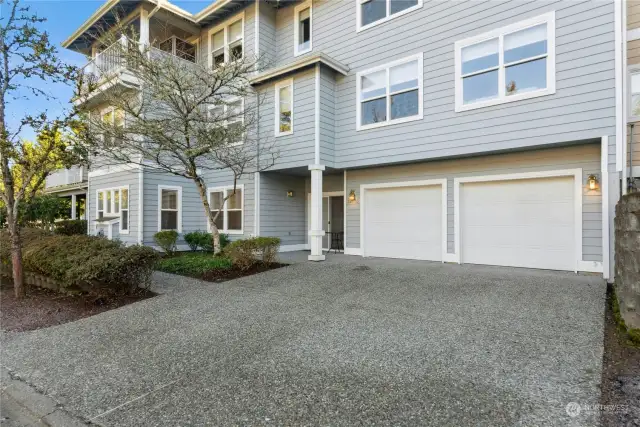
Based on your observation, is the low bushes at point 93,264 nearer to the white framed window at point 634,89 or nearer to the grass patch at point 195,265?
the grass patch at point 195,265

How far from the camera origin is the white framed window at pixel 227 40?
12.1 metres

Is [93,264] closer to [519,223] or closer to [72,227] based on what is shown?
[519,223]

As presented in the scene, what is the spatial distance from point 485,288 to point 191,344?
491 cm

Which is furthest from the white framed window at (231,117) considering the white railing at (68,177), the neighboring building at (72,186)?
the white railing at (68,177)

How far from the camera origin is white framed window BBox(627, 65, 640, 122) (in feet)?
23.8

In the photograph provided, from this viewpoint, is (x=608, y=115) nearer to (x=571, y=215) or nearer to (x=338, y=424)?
(x=571, y=215)

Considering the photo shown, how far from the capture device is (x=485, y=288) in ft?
20.2

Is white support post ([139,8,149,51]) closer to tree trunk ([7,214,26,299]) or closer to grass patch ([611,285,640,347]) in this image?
tree trunk ([7,214,26,299])

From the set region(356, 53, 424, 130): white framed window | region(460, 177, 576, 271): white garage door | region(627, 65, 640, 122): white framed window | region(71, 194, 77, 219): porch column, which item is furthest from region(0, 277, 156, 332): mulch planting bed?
region(71, 194, 77, 219): porch column

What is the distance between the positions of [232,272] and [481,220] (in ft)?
20.4

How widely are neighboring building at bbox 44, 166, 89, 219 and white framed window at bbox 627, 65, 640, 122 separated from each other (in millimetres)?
19677

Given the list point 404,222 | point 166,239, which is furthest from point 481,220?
point 166,239

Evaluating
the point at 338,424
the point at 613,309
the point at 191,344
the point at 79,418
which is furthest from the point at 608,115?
the point at 79,418

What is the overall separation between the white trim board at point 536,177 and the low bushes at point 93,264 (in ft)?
22.9
